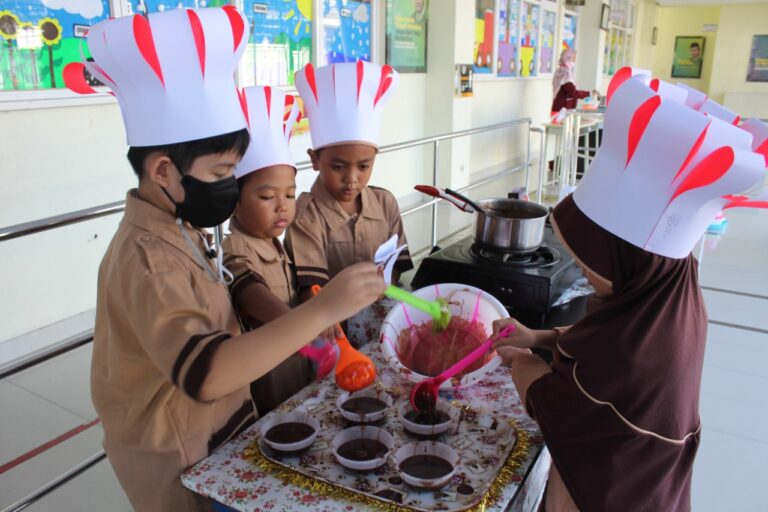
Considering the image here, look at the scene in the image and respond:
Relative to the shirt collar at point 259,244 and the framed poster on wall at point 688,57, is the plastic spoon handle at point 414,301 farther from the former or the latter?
the framed poster on wall at point 688,57

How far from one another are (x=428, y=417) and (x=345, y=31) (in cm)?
374

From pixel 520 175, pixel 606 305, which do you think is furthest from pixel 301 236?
pixel 520 175

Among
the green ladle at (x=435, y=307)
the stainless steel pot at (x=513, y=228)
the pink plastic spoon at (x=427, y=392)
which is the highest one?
the stainless steel pot at (x=513, y=228)

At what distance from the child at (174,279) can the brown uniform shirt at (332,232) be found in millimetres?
462

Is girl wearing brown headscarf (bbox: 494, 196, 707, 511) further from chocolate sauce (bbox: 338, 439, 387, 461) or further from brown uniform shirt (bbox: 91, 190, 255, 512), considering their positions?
brown uniform shirt (bbox: 91, 190, 255, 512)

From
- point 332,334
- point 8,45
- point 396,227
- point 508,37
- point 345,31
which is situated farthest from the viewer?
point 508,37

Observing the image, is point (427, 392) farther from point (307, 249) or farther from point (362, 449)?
point (307, 249)

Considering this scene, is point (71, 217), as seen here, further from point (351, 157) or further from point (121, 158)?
point (121, 158)

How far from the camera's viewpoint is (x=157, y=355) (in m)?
0.77

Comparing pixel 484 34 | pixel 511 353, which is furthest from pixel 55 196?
pixel 484 34

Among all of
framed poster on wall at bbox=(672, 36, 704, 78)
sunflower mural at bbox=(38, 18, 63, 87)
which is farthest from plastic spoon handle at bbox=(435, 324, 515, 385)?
framed poster on wall at bbox=(672, 36, 704, 78)

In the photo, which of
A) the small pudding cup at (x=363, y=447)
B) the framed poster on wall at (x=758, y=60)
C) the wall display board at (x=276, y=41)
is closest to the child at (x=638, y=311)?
the small pudding cup at (x=363, y=447)

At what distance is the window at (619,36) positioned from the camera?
31.3 feet

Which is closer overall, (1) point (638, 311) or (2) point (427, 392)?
(1) point (638, 311)
